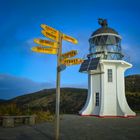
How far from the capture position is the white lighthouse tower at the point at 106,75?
74.3 ft

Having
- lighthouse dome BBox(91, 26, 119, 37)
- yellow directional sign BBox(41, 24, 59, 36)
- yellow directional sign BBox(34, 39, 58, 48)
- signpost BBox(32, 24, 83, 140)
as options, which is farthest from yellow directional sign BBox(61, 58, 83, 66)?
lighthouse dome BBox(91, 26, 119, 37)

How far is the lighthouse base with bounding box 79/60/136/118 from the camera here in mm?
22594

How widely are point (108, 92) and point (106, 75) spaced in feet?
5.25

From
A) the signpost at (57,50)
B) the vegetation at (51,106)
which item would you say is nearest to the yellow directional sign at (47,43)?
the signpost at (57,50)

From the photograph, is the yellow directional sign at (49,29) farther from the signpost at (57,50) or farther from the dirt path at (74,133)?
the dirt path at (74,133)

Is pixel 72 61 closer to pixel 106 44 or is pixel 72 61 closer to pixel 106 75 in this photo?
pixel 106 75

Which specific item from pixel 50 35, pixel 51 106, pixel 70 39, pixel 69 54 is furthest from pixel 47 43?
pixel 51 106

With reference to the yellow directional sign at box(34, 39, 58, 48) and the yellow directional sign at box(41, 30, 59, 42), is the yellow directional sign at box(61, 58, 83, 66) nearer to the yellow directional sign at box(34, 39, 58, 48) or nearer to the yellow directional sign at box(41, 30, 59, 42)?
the yellow directional sign at box(34, 39, 58, 48)

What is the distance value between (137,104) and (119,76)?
421 inches

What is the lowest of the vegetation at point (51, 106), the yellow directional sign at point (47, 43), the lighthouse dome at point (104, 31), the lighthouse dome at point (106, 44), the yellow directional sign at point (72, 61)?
the vegetation at point (51, 106)

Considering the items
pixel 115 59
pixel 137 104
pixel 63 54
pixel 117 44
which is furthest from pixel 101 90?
pixel 63 54

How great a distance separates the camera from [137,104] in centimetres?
3241

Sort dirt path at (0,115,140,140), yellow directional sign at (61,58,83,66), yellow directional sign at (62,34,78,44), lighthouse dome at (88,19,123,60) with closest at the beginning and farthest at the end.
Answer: yellow directional sign at (61,58,83,66) → yellow directional sign at (62,34,78,44) → dirt path at (0,115,140,140) → lighthouse dome at (88,19,123,60)

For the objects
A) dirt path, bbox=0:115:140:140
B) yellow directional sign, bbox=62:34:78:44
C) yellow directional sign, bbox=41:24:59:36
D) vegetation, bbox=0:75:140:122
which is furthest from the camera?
vegetation, bbox=0:75:140:122
